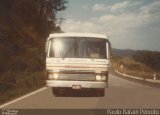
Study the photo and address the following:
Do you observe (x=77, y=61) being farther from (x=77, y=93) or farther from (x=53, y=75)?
(x=77, y=93)

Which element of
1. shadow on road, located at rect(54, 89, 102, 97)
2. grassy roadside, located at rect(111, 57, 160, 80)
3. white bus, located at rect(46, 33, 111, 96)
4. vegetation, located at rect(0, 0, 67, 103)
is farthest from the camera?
grassy roadside, located at rect(111, 57, 160, 80)

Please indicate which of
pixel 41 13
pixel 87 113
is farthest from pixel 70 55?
pixel 41 13

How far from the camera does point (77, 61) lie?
56.5ft

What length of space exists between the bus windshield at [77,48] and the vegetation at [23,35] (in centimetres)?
1706

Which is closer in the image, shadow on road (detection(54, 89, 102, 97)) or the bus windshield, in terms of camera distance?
the bus windshield

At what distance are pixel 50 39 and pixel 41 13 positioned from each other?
147 feet

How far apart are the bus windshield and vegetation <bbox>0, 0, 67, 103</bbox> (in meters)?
17.1

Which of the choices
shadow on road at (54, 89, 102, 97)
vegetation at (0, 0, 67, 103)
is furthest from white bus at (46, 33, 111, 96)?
vegetation at (0, 0, 67, 103)

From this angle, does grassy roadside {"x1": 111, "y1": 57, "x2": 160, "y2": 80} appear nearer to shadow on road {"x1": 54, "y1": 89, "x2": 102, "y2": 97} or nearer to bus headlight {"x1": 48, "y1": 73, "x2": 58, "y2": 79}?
shadow on road {"x1": 54, "y1": 89, "x2": 102, "y2": 97}

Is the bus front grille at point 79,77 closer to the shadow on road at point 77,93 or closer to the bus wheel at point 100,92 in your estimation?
the shadow on road at point 77,93

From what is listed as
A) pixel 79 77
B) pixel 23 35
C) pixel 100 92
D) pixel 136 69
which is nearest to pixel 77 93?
pixel 100 92

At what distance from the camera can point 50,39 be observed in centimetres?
1797

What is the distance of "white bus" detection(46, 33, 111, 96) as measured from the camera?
17.2 metres

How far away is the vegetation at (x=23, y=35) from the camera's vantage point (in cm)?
4406
